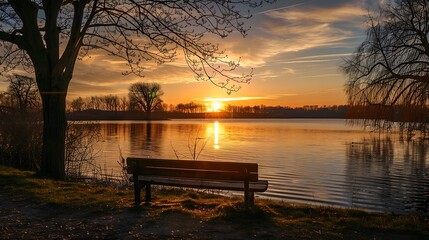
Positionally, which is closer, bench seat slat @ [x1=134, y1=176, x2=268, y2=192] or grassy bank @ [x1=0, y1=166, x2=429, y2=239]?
grassy bank @ [x1=0, y1=166, x2=429, y2=239]

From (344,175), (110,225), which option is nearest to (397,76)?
(344,175)

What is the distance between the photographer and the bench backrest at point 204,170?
659cm

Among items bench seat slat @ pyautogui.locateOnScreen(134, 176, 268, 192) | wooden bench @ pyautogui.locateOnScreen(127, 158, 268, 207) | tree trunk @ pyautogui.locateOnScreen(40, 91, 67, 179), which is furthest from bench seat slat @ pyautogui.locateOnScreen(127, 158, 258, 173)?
tree trunk @ pyautogui.locateOnScreen(40, 91, 67, 179)

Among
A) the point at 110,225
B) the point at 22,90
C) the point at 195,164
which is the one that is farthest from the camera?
the point at 22,90

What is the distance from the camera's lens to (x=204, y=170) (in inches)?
272

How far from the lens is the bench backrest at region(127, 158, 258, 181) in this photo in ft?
21.6

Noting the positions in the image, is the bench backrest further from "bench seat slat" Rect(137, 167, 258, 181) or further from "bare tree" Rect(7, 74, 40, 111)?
"bare tree" Rect(7, 74, 40, 111)

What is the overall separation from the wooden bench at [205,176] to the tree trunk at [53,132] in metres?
4.12

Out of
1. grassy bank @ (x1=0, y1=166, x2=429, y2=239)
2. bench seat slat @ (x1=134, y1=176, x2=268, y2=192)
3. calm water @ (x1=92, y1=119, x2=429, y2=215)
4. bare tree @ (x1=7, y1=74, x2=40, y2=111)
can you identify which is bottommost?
calm water @ (x1=92, y1=119, x2=429, y2=215)

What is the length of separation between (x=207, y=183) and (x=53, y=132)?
5598 millimetres

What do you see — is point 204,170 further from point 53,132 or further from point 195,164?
point 53,132

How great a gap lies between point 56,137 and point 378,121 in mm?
16049

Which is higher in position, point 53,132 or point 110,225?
point 53,132

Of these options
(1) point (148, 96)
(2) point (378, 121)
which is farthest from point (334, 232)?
(1) point (148, 96)
